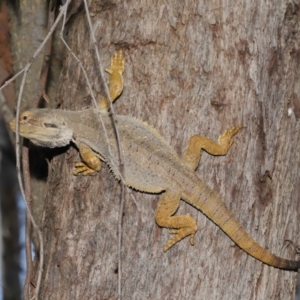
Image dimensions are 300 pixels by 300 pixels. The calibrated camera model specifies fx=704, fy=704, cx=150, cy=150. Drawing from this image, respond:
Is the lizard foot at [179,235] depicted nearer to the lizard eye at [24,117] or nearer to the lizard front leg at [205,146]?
the lizard front leg at [205,146]

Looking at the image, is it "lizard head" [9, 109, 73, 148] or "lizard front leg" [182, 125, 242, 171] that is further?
"lizard head" [9, 109, 73, 148]

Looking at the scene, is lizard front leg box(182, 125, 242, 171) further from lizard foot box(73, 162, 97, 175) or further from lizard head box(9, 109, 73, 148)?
lizard head box(9, 109, 73, 148)

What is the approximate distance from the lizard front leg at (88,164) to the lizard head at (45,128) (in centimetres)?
21

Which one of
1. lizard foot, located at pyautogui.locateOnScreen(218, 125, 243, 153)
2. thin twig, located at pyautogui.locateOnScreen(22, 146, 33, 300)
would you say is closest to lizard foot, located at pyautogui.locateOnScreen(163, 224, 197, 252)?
lizard foot, located at pyautogui.locateOnScreen(218, 125, 243, 153)

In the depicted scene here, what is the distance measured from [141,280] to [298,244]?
3.81ft

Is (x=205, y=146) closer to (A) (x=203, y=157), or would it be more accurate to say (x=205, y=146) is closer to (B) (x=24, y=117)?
(A) (x=203, y=157)

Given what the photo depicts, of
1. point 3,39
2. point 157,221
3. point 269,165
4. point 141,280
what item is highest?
point 3,39

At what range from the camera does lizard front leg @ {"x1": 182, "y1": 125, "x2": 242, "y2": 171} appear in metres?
4.48

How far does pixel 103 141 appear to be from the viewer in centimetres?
483

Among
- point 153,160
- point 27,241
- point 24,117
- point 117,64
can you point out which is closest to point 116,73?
point 117,64

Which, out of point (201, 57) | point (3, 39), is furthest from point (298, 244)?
point (3, 39)

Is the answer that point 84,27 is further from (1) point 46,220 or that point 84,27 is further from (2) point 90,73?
(1) point 46,220

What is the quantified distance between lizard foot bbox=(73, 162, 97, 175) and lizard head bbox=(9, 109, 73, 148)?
0.81 feet

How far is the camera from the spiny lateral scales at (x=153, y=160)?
4477 mm
